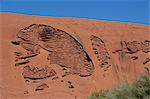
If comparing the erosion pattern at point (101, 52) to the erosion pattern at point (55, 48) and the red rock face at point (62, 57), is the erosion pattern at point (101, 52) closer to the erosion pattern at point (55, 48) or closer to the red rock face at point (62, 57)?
the red rock face at point (62, 57)

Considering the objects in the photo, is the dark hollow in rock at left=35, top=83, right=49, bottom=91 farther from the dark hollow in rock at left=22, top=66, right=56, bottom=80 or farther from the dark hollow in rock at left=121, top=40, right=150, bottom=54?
the dark hollow in rock at left=121, top=40, right=150, bottom=54

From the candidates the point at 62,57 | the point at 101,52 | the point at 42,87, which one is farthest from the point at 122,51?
the point at 42,87

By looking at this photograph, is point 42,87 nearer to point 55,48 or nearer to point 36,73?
point 36,73

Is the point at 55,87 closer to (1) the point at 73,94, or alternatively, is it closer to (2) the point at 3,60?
(1) the point at 73,94

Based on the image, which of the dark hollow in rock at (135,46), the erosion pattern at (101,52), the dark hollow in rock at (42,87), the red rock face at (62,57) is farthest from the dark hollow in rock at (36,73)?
the dark hollow in rock at (135,46)

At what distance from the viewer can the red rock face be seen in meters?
27.6

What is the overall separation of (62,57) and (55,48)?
2.49 ft

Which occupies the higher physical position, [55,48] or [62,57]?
[55,48]

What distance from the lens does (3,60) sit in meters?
27.8

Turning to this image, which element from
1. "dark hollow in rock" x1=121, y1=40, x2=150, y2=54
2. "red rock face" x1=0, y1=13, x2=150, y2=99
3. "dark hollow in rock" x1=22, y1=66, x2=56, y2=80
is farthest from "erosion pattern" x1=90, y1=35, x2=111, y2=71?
"dark hollow in rock" x1=22, y1=66, x2=56, y2=80

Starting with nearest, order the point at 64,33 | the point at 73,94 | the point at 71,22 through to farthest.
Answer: the point at 73,94 → the point at 64,33 → the point at 71,22

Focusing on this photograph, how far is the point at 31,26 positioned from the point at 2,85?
15.6 ft

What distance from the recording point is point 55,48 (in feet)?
96.1

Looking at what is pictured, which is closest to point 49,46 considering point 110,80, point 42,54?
Result: point 42,54
